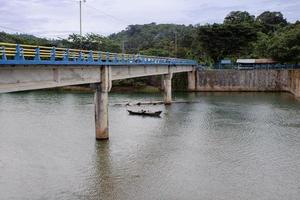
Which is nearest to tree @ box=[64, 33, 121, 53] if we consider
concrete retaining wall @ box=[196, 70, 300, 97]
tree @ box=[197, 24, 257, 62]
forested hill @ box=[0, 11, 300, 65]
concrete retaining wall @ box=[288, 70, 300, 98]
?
forested hill @ box=[0, 11, 300, 65]

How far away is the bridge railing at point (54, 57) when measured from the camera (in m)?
23.0

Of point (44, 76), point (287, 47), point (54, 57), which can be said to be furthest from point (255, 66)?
point (44, 76)

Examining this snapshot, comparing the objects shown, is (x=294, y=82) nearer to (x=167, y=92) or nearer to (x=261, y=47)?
(x=261, y=47)

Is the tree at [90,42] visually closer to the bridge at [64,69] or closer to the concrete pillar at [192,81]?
the concrete pillar at [192,81]

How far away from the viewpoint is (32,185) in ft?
76.1

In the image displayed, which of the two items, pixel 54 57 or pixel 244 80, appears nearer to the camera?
pixel 54 57

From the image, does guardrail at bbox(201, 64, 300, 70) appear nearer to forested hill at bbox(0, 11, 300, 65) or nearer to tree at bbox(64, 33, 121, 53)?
forested hill at bbox(0, 11, 300, 65)

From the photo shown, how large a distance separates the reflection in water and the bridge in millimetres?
4036

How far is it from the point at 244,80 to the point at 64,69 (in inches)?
2444

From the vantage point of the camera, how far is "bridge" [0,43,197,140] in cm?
2323

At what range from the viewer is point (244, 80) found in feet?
284

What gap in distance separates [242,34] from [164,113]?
51.3 metres

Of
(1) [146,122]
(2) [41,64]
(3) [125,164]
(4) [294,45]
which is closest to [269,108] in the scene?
(1) [146,122]

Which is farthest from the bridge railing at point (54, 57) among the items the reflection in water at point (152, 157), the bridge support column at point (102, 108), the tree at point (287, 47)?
the tree at point (287, 47)
